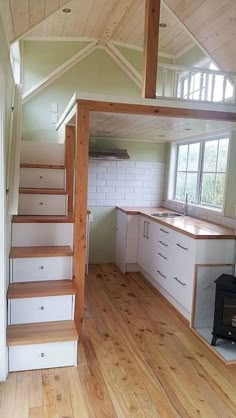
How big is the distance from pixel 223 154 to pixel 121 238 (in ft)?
6.30

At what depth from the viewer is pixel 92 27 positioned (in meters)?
4.60

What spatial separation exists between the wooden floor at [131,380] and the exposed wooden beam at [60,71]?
3368 millimetres

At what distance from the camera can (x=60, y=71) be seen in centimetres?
496

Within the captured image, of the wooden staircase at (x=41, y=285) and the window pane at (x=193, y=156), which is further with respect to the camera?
the window pane at (x=193, y=156)

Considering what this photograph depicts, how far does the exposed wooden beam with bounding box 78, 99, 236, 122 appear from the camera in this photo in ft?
8.85

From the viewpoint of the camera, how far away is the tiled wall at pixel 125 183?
198 inches

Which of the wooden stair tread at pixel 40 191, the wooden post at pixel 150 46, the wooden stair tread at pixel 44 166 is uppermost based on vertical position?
the wooden post at pixel 150 46

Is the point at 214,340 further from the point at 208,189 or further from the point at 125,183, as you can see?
the point at 125,183

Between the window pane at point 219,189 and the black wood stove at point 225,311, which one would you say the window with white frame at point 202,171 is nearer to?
the window pane at point 219,189

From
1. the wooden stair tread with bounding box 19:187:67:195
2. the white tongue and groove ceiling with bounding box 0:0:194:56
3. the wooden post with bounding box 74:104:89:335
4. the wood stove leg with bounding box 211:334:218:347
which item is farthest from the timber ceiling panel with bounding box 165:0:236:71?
the wood stove leg with bounding box 211:334:218:347

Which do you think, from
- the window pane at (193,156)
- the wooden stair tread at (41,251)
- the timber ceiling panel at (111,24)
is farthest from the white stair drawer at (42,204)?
the timber ceiling panel at (111,24)

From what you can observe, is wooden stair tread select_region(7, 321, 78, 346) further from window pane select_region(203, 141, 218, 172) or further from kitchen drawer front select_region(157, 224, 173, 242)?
window pane select_region(203, 141, 218, 172)

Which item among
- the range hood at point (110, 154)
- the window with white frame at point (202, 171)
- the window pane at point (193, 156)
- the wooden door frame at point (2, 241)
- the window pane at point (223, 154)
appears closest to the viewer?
the wooden door frame at point (2, 241)

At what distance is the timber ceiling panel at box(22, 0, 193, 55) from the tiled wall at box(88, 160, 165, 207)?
72.2 inches
